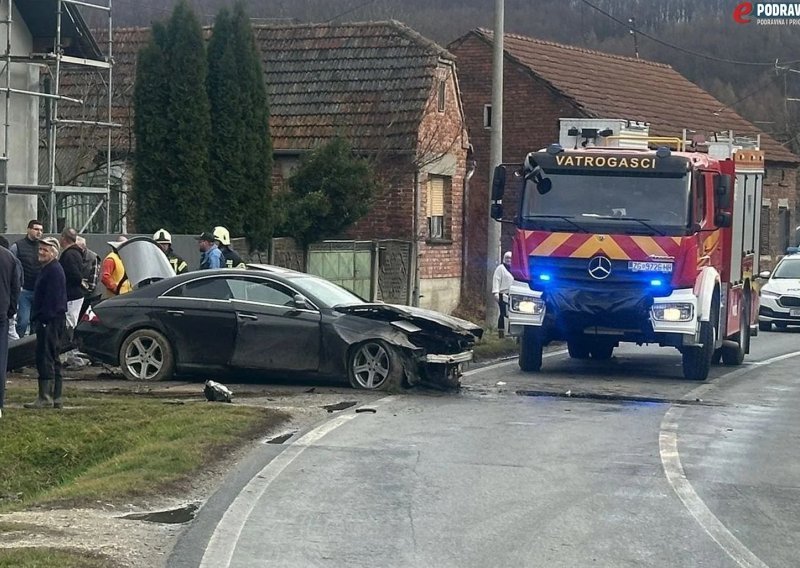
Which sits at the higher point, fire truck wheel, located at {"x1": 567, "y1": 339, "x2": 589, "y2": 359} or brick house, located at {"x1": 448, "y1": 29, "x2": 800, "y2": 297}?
brick house, located at {"x1": 448, "y1": 29, "x2": 800, "y2": 297}

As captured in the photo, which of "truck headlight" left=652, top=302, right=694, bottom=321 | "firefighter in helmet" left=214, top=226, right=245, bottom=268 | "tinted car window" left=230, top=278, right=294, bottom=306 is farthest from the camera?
"firefighter in helmet" left=214, top=226, right=245, bottom=268

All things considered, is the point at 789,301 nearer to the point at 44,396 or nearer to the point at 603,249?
the point at 603,249

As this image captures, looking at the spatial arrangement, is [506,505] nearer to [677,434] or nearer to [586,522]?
[586,522]

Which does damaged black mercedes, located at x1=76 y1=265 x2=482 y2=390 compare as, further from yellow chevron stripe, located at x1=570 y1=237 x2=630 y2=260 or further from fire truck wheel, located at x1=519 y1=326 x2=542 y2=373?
fire truck wheel, located at x1=519 y1=326 x2=542 y2=373

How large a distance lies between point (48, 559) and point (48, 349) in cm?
625

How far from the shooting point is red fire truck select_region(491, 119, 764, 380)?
1634 cm

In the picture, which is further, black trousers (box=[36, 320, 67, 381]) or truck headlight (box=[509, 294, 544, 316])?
truck headlight (box=[509, 294, 544, 316])

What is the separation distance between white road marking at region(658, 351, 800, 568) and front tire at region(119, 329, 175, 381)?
5.50 metres

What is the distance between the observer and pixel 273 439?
11.5 metres

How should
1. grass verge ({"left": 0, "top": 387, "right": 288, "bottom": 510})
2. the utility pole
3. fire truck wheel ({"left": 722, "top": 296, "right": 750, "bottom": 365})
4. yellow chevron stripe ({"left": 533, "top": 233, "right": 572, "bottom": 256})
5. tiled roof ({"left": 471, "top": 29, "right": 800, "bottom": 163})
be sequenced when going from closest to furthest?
grass verge ({"left": 0, "top": 387, "right": 288, "bottom": 510}), yellow chevron stripe ({"left": 533, "top": 233, "right": 572, "bottom": 256}), fire truck wheel ({"left": 722, "top": 296, "right": 750, "bottom": 365}), the utility pole, tiled roof ({"left": 471, "top": 29, "right": 800, "bottom": 163})

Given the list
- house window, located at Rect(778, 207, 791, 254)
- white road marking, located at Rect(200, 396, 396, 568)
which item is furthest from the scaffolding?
house window, located at Rect(778, 207, 791, 254)

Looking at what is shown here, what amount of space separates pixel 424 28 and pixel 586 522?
117ft

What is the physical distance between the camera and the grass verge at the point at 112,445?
9.41 metres

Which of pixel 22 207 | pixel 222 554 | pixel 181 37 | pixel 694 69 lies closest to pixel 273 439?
pixel 222 554
